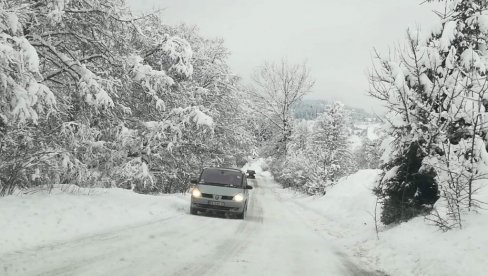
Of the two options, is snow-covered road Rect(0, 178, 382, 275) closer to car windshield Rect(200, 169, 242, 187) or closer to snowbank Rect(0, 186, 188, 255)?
snowbank Rect(0, 186, 188, 255)

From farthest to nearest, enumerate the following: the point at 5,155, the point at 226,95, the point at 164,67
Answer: the point at 226,95 → the point at 164,67 → the point at 5,155

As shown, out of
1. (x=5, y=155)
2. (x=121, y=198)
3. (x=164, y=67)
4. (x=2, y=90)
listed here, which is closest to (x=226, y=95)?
(x=164, y=67)

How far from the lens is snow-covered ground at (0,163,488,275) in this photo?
21.1 ft

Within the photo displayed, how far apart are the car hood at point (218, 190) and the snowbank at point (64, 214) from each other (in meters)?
1.65

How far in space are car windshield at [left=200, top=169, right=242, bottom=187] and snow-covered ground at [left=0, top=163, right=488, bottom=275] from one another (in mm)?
2956

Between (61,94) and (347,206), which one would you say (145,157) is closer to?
(61,94)

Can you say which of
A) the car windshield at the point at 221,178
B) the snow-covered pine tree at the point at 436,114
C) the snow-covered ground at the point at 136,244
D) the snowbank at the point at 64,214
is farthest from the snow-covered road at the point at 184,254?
the car windshield at the point at 221,178

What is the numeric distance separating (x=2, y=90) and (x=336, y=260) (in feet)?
22.3

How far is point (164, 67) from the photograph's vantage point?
58.2 ft

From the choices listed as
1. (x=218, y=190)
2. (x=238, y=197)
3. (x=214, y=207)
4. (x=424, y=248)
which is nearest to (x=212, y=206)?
(x=214, y=207)

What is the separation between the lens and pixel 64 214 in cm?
924

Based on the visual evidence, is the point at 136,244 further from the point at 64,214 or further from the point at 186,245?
the point at 64,214

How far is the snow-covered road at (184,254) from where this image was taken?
240 inches

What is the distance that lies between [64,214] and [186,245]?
277 centimetres
